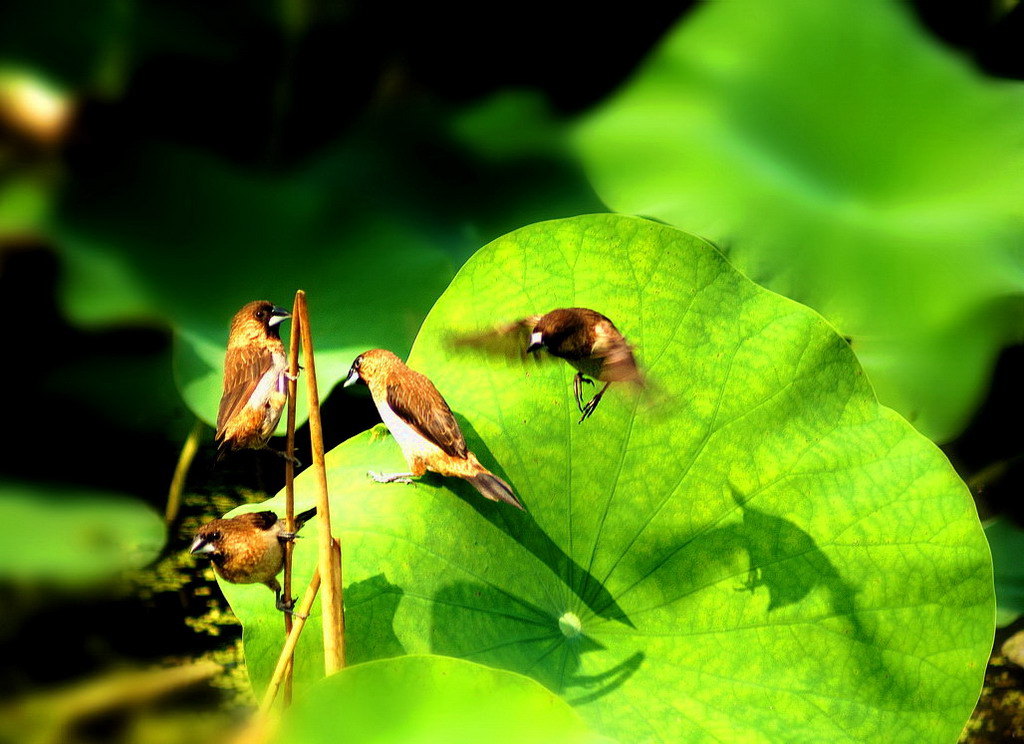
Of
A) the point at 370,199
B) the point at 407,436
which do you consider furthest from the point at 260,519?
the point at 370,199

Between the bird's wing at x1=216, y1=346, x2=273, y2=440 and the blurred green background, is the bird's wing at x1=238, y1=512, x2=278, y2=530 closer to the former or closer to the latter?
the bird's wing at x1=216, y1=346, x2=273, y2=440

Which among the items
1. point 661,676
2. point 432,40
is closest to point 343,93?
point 432,40

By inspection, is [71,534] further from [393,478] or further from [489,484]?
[489,484]

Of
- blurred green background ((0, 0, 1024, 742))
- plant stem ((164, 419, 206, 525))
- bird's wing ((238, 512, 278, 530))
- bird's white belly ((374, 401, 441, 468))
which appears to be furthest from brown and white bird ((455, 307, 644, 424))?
plant stem ((164, 419, 206, 525))

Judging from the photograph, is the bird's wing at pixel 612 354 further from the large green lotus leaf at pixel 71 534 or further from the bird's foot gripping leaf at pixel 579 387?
the large green lotus leaf at pixel 71 534

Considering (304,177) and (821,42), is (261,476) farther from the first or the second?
(821,42)

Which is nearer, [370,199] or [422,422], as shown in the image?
[422,422]
